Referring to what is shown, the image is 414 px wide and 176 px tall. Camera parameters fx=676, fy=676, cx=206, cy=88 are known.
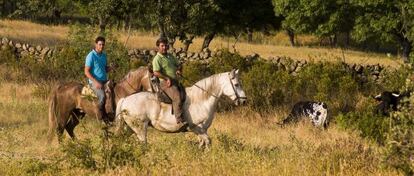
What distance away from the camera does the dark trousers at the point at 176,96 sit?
39.9 feet

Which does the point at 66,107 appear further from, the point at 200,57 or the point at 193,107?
the point at 200,57

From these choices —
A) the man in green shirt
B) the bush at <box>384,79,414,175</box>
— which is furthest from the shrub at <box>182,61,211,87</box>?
the bush at <box>384,79,414,175</box>

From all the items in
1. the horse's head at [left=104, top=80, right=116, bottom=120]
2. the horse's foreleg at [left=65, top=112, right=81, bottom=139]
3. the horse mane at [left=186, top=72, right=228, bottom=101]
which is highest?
the horse mane at [left=186, top=72, right=228, bottom=101]

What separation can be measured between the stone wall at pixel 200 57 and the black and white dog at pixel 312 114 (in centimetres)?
547

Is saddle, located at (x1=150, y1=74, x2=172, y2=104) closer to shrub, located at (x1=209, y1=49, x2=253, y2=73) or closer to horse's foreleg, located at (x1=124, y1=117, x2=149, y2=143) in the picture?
horse's foreleg, located at (x1=124, y1=117, x2=149, y2=143)

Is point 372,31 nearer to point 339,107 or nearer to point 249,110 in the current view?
point 339,107

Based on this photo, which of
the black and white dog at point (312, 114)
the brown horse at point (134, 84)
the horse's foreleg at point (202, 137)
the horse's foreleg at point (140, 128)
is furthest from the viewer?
the black and white dog at point (312, 114)

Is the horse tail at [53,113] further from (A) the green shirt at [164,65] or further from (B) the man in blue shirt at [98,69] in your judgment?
(A) the green shirt at [164,65]

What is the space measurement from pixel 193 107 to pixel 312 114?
5984 millimetres

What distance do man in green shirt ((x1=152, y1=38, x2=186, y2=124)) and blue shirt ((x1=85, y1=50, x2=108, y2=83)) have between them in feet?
3.65

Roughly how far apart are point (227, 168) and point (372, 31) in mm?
31090

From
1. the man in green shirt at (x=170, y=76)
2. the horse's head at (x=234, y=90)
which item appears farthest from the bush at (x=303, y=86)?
the horse's head at (x=234, y=90)

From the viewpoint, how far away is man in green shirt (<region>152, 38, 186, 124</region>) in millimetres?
12172

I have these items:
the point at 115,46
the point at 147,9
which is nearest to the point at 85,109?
the point at 115,46
